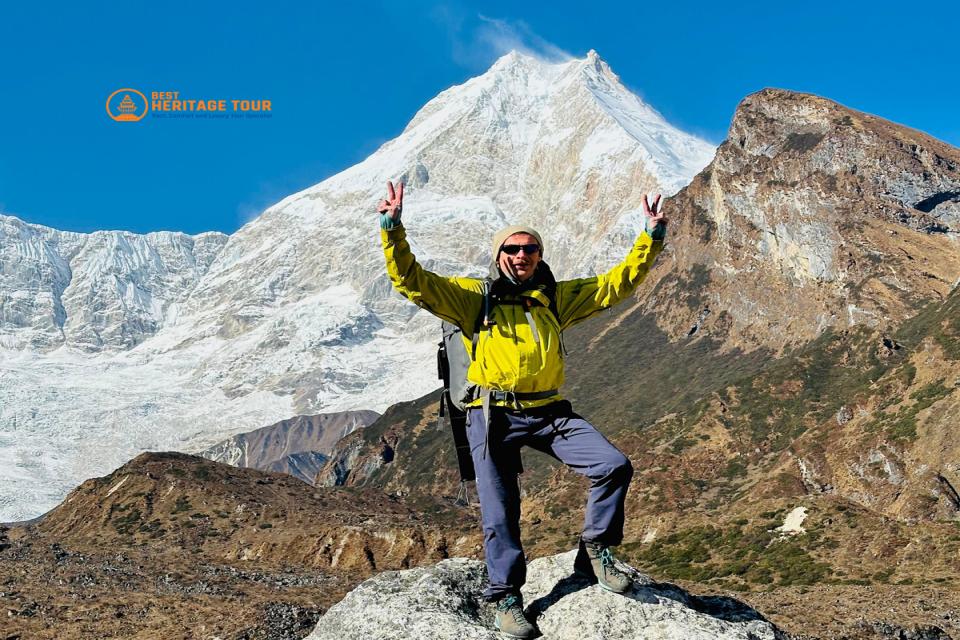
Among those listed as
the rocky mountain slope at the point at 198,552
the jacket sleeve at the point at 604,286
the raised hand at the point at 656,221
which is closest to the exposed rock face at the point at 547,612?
the jacket sleeve at the point at 604,286

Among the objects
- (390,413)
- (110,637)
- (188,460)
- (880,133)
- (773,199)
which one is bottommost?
(110,637)

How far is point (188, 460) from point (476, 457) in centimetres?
9087

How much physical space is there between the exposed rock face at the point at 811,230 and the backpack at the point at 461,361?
117327 mm

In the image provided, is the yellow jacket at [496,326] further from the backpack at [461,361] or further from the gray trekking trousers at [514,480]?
the gray trekking trousers at [514,480]

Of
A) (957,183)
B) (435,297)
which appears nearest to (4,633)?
(435,297)

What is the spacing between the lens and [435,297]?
345 inches

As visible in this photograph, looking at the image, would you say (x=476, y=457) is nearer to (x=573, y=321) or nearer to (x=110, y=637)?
(x=573, y=321)

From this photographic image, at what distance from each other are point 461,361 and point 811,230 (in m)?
142

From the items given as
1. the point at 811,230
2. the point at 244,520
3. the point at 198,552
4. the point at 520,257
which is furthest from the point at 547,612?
the point at 811,230

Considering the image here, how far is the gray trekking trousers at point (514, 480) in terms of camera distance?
28.5 ft

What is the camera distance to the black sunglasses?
9.01 metres

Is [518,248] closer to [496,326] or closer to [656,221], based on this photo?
[496,326]

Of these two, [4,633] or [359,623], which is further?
[4,633]

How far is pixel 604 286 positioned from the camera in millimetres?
9484
